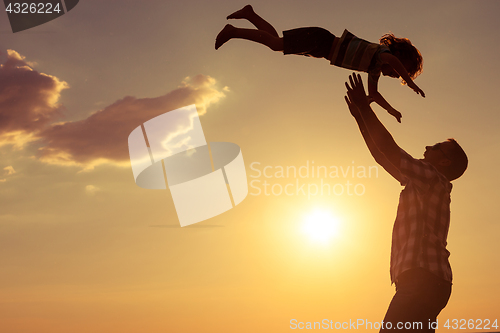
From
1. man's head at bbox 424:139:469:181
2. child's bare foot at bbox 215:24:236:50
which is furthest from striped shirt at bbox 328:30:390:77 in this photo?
man's head at bbox 424:139:469:181

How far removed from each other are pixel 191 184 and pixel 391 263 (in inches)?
278

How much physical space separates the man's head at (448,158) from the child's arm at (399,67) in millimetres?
703

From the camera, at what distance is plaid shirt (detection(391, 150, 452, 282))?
3.40m

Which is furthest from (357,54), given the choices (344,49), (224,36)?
(224,36)

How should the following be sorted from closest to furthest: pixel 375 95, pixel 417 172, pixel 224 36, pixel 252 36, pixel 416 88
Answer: pixel 417 172, pixel 416 88, pixel 375 95, pixel 252 36, pixel 224 36

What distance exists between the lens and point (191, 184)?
10164 millimetres

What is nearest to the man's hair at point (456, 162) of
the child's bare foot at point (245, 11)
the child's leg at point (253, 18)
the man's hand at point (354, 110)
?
the man's hand at point (354, 110)

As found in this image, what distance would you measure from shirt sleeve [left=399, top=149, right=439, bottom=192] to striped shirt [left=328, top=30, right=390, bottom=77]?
1815 mm

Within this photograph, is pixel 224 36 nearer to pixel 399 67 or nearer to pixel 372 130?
pixel 399 67

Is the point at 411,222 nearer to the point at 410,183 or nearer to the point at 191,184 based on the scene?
the point at 410,183

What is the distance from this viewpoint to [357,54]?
16.0 feet

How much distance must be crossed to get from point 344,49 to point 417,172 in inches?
84.7

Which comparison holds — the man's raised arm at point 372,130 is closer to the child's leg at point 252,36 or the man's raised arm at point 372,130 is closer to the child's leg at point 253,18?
the child's leg at point 252,36

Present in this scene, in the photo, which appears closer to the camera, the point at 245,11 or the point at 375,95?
the point at 375,95
